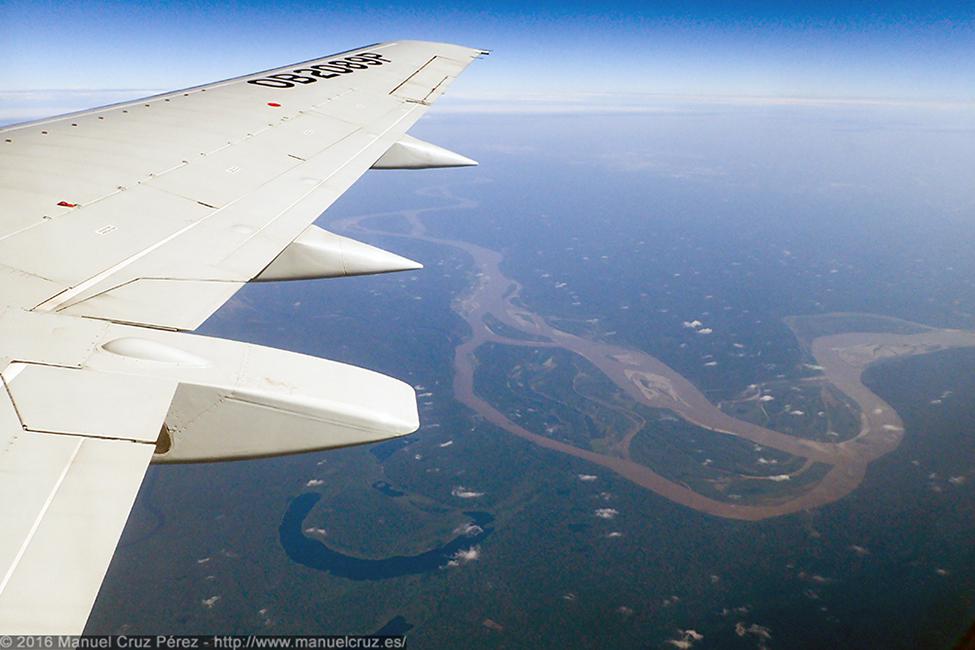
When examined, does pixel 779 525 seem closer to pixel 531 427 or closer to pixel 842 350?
pixel 531 427

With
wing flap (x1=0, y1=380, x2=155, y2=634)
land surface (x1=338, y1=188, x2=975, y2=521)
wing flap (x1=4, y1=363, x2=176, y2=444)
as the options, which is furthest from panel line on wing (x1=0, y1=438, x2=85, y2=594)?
land surface (x1=338, y1=188, x2=975, y2=521)

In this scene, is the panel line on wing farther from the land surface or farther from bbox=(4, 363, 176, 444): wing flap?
the land surface

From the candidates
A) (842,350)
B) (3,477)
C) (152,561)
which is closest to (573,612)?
(152,561)

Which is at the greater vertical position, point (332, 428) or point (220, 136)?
point (220, 136)

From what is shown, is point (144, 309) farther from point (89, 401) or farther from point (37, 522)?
point (37, 522)

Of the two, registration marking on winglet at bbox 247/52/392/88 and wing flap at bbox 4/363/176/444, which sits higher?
registration marking on winglet at bbox 247/52/392/88

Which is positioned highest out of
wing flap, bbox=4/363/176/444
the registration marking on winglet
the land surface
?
the registration marking on winglet

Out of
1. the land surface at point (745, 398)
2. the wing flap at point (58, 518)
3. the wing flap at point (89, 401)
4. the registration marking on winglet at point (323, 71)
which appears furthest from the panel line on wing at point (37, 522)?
the land surface at point (745, 398)

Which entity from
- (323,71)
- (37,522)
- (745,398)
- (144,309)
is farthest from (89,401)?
(745,398)
